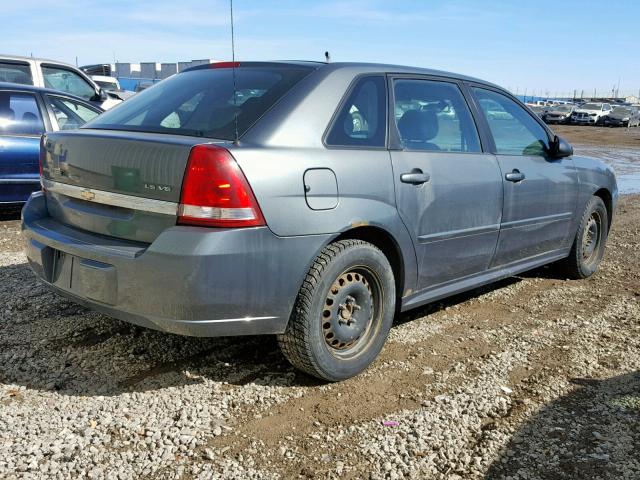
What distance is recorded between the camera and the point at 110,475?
240 cm

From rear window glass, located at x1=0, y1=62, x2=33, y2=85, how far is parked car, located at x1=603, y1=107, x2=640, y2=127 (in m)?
38.1

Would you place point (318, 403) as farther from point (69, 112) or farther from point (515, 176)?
point (69, 112)

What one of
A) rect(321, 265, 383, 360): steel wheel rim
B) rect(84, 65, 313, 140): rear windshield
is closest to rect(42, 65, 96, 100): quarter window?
rect(84, 65, 313, 140): rear windshield

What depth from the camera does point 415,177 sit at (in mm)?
3480

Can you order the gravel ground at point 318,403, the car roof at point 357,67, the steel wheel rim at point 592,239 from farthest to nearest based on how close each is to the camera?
the steel wheel rim at point 592,239 < the car roof at point 357,67 < the gravel ground at point 318,403

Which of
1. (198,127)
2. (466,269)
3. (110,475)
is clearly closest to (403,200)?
(466,269)

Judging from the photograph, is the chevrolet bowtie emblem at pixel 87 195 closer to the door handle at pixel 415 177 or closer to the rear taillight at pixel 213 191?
the rear taillight at pixel 213 191

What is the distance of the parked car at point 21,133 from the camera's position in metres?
6.75

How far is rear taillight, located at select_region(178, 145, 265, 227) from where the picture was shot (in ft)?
8.82

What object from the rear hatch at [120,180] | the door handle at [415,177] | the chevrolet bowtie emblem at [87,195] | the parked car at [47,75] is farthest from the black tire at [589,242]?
the parked car at [47,75]

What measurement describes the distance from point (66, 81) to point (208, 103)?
8.67 m

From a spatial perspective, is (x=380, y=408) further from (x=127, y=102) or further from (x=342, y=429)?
(x=127, y=102)

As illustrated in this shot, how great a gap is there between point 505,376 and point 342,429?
1118 millimetres

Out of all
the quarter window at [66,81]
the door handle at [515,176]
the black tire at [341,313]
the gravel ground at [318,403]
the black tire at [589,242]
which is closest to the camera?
the gravel ground at [318,403]
